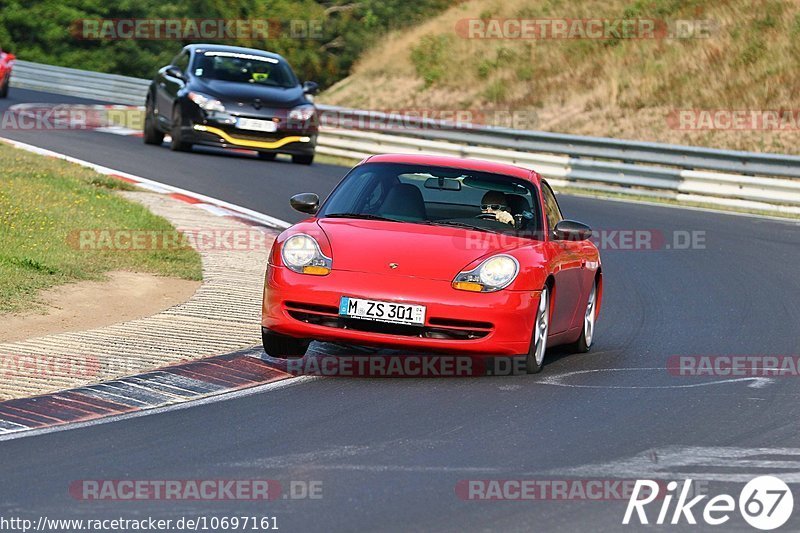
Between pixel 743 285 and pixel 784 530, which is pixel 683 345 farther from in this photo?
pixel 784 530

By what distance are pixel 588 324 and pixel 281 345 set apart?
2647mm

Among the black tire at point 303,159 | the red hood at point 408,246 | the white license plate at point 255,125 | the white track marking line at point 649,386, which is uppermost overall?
the red hood at point 408,246

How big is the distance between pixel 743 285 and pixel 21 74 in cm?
3164

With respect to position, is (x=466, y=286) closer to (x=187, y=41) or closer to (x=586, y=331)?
(x=586, y=331)

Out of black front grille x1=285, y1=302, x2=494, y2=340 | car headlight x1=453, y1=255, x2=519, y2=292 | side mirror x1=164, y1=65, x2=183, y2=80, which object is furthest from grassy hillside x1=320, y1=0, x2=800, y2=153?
black front grille x1=285, y1=302, x2=494, y2=340

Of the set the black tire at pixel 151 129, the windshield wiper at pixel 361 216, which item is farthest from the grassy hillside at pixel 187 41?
the windshield wiper at pixel 361 216

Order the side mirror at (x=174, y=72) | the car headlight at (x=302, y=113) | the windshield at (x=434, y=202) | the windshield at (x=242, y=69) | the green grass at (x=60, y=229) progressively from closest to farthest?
the windshield at (x=434, y=202) < the green grass at (x=60, y=229) < the car headlight at (x=302, y=113) < the side mirror at (x=174, y=72) < the windshield at (x=242, y=69)

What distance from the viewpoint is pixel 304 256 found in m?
9.66

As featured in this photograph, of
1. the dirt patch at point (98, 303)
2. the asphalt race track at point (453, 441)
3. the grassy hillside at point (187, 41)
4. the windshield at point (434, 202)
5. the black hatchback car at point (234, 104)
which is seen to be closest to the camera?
the asphalt race track at point (453, 441)

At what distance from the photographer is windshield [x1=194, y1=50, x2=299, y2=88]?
82.9ft

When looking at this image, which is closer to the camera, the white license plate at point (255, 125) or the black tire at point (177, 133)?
the white license plate at point (255, 125)

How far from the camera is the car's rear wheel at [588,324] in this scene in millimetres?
11258

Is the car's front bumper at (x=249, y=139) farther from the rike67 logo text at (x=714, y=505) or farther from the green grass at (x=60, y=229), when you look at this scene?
the rike67 logo text at (x=714, y=505)

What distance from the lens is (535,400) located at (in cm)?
890
